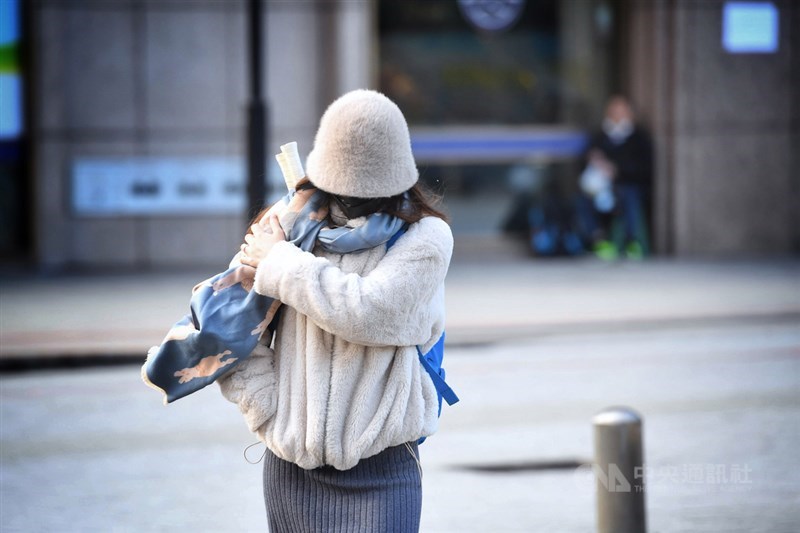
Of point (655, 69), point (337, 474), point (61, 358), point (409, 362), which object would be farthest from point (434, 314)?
point (655, 69)

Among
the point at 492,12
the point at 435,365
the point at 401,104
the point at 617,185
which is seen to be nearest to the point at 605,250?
the point at 617,185

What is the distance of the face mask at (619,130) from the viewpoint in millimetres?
16609

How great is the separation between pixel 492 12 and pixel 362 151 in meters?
15.1

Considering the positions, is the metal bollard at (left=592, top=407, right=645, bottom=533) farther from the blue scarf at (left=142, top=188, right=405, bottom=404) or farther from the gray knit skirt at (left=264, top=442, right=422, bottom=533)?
the blue scarf at (left=142, top=188, right=405, bottom=404)

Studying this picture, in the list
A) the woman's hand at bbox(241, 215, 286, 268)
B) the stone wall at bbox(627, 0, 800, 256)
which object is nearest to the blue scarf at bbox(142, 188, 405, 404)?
the woman's hand at bbox(241, 215, 286, 268)

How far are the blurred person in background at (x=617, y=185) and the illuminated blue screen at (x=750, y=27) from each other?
1839mm

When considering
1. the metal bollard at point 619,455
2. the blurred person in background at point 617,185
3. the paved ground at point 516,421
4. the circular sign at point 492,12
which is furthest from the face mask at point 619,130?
the metal bollard at point 619,455

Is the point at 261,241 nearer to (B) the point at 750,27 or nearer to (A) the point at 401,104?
(A) the point at 401,104

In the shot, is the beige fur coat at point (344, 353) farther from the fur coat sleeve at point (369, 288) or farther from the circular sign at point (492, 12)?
the circular sign at point (492, 12)

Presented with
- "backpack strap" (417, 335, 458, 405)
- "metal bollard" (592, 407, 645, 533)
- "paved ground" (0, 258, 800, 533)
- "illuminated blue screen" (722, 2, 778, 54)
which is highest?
"illuminated blue screen" (722, 2, 778, 54)

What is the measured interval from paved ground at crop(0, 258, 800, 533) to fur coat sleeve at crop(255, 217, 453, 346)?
103 inches

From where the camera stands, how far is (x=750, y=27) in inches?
675

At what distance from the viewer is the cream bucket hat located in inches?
112

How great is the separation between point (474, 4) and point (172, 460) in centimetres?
1214
